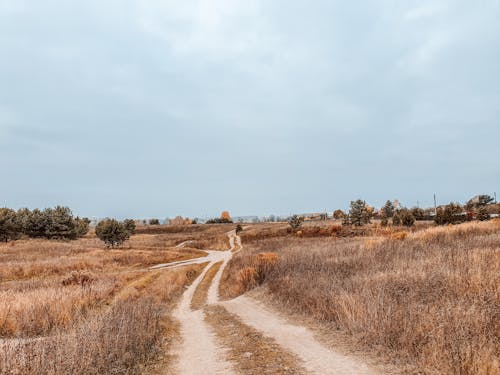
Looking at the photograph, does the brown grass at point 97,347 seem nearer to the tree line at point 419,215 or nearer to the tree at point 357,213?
the tree line at point 419,215

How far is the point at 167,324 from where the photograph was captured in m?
13.0

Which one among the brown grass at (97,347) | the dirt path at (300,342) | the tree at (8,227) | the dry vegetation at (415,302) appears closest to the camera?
the brown grass at (97,347)

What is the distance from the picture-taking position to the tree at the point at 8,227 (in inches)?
2645

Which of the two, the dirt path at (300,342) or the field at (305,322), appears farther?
the dirt path at (300,342)

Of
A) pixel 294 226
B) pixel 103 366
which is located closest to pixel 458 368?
pixel 103 366

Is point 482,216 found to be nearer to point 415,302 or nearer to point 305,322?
point 415,302

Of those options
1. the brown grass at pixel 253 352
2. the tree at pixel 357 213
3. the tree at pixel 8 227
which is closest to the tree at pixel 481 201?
the tree at pixel 357 213

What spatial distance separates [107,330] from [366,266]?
42.9 ft

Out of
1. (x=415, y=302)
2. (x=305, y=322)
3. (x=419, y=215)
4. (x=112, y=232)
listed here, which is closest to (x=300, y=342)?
(x=305, y=322)

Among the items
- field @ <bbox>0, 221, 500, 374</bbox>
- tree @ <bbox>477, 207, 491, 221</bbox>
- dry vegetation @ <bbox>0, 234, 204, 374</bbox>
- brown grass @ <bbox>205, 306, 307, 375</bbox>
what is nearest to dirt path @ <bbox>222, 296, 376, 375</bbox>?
field @ <bbox>0, 221, 500, 374</bbox>

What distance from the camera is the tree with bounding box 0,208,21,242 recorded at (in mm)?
67188

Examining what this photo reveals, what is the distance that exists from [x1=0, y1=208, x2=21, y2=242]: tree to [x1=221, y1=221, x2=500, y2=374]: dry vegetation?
71032 mm

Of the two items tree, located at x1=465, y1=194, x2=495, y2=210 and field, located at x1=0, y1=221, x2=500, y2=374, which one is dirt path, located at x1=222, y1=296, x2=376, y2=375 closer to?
field, located at x1=0, y1=221, x2=500, y2=374

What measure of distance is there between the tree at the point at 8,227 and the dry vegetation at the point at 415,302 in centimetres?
7103
